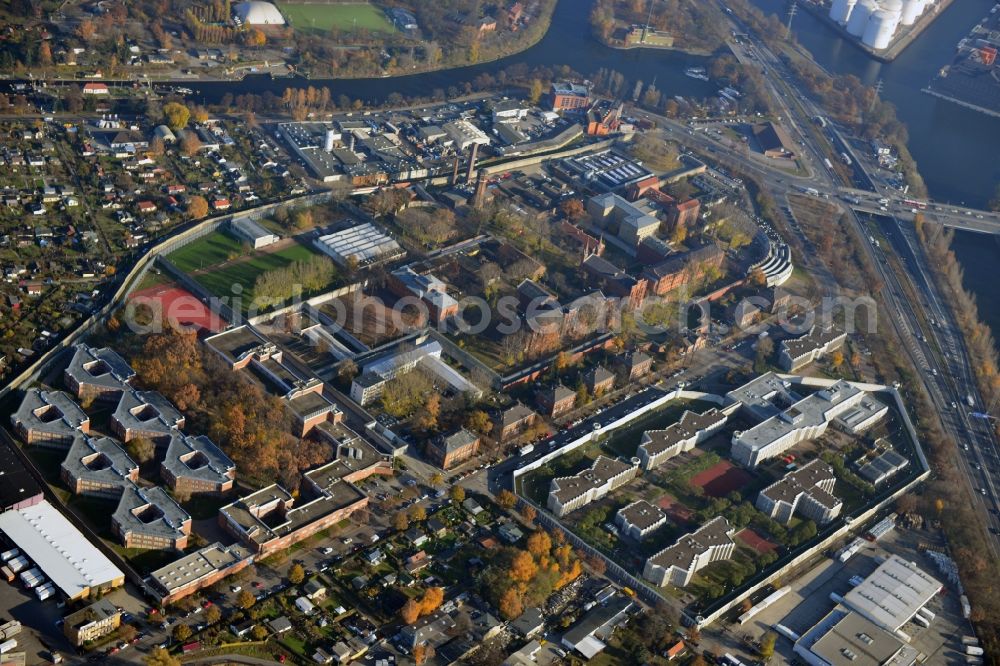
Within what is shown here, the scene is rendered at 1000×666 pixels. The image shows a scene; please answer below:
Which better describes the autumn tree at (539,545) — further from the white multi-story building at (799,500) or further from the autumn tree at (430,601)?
the white multi-story building at (799,500)

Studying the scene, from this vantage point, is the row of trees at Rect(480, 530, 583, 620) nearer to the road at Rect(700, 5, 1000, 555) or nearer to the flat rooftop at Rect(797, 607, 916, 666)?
the flat rooftop at Rect(797, 607, 916, 666)

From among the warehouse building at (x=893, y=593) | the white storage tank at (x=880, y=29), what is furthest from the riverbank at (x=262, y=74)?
the warehouse building at (x=893, y=593)

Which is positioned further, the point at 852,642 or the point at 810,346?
the point at 810,346

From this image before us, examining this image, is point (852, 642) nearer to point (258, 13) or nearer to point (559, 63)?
point (559, 63)

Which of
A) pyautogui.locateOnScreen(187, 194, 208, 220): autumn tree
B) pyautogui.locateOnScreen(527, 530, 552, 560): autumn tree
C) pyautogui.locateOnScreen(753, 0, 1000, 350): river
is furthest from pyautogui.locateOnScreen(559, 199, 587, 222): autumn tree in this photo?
pyautogui.locateOnScreen(527, 530, 552, 560): autumn tree

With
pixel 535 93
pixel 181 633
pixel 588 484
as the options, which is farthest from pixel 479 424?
pixel 535 93

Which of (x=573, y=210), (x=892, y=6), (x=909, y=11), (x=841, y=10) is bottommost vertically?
(x=573, y=210)
